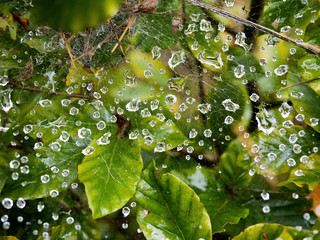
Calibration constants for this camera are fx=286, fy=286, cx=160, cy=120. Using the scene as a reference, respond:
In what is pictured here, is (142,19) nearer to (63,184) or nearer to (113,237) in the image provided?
(63,184)

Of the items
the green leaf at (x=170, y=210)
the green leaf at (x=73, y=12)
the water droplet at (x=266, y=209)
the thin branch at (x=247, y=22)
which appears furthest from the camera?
the water droplet at (x=266, y=209)

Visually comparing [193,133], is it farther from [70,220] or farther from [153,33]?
[70,220]

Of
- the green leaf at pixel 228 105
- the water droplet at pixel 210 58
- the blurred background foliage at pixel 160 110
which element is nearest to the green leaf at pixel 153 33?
the blurred background foliage at pixel 160 110

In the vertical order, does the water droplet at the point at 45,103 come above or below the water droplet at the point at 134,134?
above

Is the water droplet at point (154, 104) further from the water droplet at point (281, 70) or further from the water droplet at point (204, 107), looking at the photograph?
the water droplet at point (281, 70)

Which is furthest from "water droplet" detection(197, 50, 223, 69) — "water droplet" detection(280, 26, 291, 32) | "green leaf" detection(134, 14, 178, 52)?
"water droplet" detection(280, 26, 291, 32)

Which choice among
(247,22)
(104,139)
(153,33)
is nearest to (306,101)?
(247,22)
